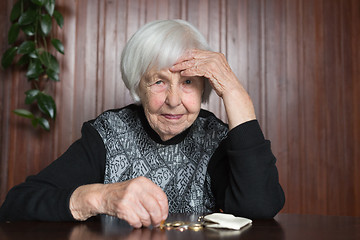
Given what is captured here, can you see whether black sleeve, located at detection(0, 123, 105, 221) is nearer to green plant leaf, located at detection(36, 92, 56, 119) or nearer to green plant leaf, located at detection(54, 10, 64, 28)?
green plant leaf, located at detection(36, 92, 56, 119)

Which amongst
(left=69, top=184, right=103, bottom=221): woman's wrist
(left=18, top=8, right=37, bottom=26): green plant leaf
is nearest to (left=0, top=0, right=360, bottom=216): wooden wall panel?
(left=18, top=8, right=37, bottom=26): green plant leaf

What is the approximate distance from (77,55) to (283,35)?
1.54 metres

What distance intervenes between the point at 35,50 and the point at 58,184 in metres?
1.41

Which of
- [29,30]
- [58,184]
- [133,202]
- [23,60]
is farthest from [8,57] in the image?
[133,202]

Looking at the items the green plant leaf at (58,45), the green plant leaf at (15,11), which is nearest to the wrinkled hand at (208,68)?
the green plant leaf at (58,45)

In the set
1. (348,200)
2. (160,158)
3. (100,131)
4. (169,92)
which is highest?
(169,92)

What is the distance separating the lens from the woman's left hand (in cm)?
141

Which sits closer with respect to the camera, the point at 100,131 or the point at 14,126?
the point at 100,131

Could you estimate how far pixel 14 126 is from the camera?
2.59 metres

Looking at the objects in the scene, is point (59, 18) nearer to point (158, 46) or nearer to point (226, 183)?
point (158, 46)

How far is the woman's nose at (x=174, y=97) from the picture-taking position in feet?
4.83

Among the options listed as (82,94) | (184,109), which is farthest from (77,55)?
(184,109)

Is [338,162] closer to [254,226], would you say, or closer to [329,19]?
[329,19]

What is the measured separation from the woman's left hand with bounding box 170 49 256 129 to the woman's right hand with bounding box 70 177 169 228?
0.50m
